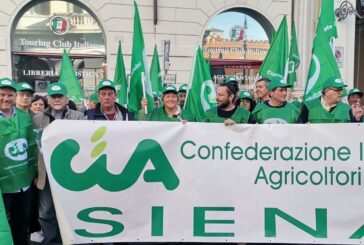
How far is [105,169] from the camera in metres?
3.93

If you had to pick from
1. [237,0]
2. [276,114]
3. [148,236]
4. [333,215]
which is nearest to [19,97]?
[148,236]

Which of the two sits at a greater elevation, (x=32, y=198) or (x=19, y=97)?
(x=19, y=97)

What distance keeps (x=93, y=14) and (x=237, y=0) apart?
14.0 feet

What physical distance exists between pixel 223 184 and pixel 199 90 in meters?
1.89

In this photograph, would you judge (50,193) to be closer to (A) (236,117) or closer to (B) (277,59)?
(A) (236,117)

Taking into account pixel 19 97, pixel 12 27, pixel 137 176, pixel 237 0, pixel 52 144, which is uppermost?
pixel 237 0

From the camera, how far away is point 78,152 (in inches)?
154

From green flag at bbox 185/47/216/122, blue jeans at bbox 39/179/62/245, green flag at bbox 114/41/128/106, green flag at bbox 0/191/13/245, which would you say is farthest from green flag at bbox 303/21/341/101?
green flag at bbox 0/191/13/245

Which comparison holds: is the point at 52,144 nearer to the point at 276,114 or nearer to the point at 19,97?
the point at 19,97

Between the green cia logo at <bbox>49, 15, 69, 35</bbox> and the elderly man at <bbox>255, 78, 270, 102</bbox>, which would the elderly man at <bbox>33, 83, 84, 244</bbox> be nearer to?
the elderly man at <bbox>255, 78, 270, 102</bbox>

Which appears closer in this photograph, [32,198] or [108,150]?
[108,150]

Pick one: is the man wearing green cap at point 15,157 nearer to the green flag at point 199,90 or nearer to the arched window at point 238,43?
the green flag at point 199,90

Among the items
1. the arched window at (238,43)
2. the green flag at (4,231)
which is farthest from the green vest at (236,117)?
the arched window at (238,43)

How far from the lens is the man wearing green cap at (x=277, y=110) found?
4527 millimetres
